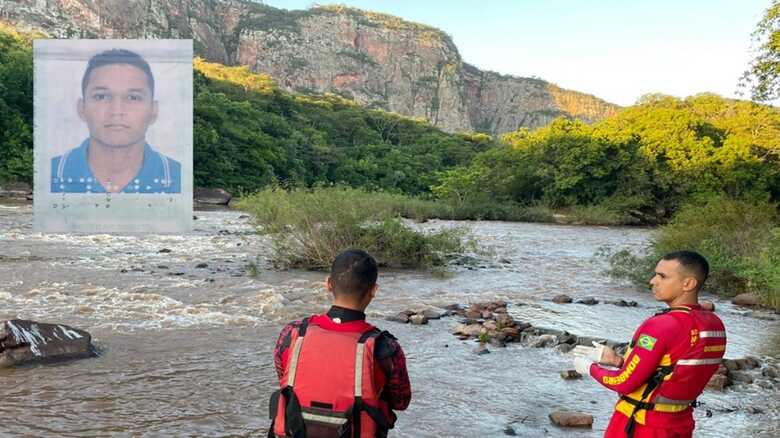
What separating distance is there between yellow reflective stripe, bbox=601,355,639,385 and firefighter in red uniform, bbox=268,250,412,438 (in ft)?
2.99

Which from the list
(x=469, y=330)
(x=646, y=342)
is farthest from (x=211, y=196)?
(x=646, y=342)

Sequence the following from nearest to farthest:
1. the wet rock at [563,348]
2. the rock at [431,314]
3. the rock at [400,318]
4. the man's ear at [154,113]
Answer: the man's ear at [154,113]
the wet rock at [563,348]
the rock at [400,318]
the rock at [431,314]

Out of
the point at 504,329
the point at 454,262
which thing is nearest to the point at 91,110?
the point at 504,329

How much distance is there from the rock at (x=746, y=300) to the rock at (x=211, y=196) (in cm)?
3203

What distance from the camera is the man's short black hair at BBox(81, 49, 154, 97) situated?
4.56 m

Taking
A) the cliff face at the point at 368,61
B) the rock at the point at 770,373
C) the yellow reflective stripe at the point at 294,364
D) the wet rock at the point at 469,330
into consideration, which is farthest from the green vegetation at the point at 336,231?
the cliff face at the point at 368,61

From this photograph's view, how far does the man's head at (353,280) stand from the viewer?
276 centimetres

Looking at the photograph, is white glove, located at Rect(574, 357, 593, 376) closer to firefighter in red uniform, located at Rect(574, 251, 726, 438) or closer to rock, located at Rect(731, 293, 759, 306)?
firefighter in red uniform, located at Rect(574, 251, 726, 438)

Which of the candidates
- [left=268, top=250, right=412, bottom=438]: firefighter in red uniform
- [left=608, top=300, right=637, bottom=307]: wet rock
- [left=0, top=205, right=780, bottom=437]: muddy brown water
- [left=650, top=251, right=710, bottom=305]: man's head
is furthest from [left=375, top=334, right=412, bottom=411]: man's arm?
[left=608, top=300, right=637, bottom=307]: wet rock

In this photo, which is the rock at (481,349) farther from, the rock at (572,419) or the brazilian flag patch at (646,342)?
the brazilian flag patch at (646,342)

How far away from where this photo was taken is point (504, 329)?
328 inches

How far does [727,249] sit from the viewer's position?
42.1 ft

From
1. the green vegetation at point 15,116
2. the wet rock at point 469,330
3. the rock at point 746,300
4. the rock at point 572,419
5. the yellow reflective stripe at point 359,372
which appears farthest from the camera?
the green vegetation at point 15,116

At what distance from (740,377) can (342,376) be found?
214 inches
